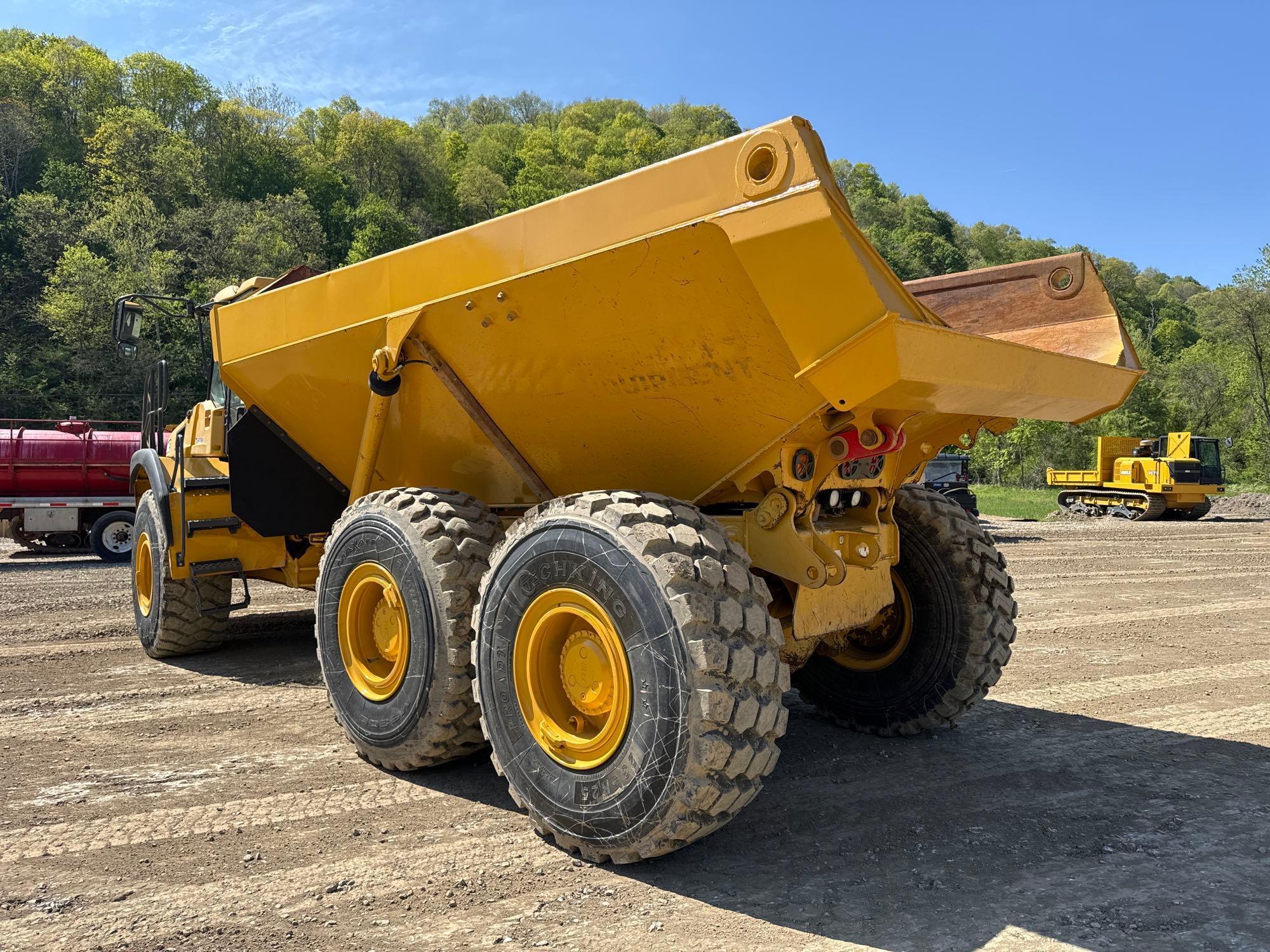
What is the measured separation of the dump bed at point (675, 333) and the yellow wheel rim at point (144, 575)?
2939 mm

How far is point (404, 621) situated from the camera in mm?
4008

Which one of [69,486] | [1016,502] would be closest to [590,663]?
[69,486]

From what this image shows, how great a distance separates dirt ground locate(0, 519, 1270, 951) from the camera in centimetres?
266

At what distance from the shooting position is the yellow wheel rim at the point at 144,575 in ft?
22.4

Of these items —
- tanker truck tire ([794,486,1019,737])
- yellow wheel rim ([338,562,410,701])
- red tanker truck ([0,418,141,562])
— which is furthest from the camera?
red tanker truck ([0,418,141,562])

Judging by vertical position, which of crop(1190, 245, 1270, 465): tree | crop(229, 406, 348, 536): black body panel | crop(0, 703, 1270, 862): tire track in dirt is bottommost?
crop(0, 703, 1270, 862): tire track in dirt

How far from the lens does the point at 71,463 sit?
1475 centimetres

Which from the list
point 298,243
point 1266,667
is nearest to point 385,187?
point 298,243

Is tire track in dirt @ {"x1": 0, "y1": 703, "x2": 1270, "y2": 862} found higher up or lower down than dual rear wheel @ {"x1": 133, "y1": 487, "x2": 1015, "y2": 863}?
lower down

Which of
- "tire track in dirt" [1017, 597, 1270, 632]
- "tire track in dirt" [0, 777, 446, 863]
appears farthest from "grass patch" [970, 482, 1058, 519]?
"tire track in dirt" [0, 777, 446, 863]

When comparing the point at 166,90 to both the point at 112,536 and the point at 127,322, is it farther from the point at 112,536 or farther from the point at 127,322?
the point at 127,322

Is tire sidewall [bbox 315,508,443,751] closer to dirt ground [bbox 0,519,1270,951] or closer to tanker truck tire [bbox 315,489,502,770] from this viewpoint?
tanker truck tire [bbox 315,489,502,770]

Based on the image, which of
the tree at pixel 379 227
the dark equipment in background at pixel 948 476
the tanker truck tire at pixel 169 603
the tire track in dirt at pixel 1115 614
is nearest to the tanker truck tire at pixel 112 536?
the tanker truck tire at pixel 169 603

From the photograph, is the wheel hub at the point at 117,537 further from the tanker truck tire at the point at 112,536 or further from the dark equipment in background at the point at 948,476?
the dark equipment in background at the point at 948,476
